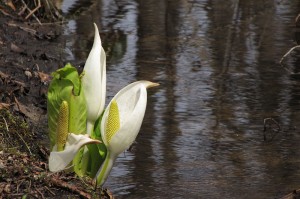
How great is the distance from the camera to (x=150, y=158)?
17.4 feet

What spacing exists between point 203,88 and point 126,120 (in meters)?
2.98

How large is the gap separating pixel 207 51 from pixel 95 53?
13.4 feet

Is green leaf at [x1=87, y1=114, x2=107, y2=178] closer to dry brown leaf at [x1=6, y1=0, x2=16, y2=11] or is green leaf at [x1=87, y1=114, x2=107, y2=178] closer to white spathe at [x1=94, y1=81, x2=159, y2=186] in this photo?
white spathe at [x1=94, y1=81, x2=159, y2=186]

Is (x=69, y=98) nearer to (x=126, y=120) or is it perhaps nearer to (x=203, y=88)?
(x=126, y=120)

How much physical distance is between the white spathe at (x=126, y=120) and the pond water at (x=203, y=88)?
1.95 feet

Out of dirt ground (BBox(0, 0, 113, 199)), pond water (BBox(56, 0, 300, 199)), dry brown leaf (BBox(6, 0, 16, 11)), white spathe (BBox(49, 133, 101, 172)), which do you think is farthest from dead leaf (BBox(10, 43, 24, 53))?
white spathe (BBox(49, 133, 101, 172))

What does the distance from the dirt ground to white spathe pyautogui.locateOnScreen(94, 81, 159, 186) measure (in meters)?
0.15

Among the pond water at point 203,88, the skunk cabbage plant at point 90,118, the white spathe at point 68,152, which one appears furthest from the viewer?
the pond water at point 203,88

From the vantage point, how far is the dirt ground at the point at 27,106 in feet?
12.9

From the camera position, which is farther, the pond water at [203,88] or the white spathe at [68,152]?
the pond water at [203,88]

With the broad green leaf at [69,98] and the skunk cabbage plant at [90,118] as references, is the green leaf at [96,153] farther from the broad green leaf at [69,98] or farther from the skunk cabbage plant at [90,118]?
the broad green leaf at [69,98]

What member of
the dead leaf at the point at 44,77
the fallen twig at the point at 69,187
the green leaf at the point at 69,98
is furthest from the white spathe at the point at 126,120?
the dead leaf at the point at 44,77

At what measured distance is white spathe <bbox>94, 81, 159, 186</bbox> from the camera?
13.2 ft

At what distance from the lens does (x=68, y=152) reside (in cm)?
393
